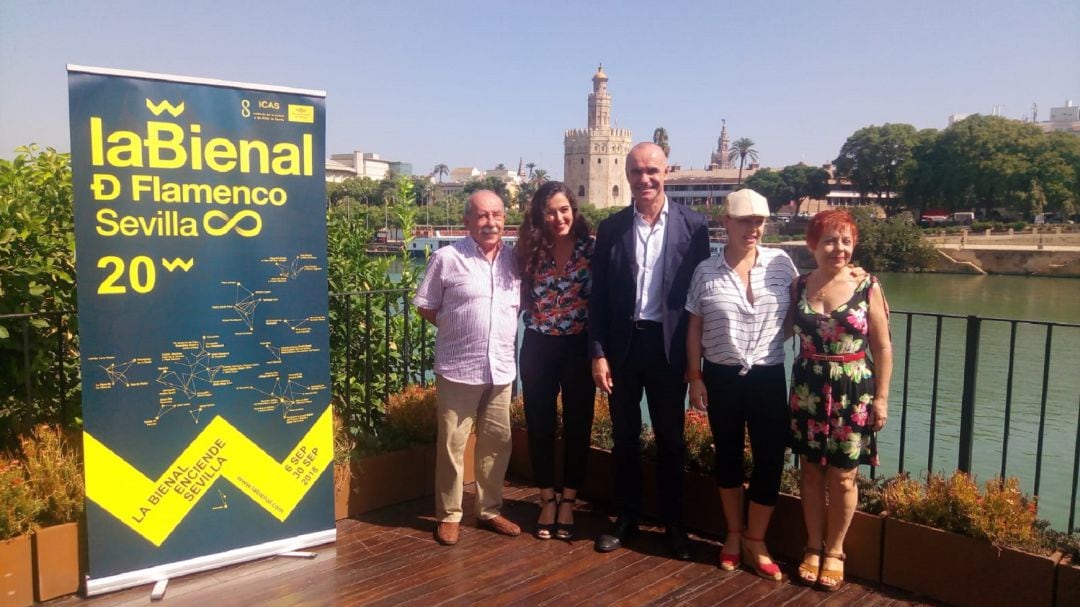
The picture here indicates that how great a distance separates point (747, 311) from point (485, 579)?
1.46 metres

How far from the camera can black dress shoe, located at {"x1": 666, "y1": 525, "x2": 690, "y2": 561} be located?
3.14 metres

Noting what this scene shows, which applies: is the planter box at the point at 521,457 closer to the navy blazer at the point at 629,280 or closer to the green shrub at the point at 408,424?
the green shrub at the point at 408,424

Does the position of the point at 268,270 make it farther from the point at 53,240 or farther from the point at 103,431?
the point at 53,240

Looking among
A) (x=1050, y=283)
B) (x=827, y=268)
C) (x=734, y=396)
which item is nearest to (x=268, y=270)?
(x=734, y=396)

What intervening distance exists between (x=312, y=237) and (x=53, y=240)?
1.42 meters

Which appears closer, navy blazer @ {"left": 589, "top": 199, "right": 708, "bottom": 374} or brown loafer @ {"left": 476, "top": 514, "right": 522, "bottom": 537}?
navy blazer @ {"left": 589, "top": 199, "right": 708, "bottom": 374}

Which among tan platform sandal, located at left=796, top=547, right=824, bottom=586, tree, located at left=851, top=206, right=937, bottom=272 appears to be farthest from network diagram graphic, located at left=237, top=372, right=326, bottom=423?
tree, located at left=851, top=206, right=937, bottom=272

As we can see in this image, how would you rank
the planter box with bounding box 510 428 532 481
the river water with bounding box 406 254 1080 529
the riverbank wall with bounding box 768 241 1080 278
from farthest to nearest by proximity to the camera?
the riverbank wall with bounding box 768 241 1080 278 < the river water with bounding box 406 254 1080 529 < the planter box with bounding box 510 428 532 481

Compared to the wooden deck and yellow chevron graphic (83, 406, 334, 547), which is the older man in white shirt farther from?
yellow chevron graphic (83, 406, 334, 547)

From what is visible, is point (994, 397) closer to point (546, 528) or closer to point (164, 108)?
point (546, 528)

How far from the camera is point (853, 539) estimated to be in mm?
2988

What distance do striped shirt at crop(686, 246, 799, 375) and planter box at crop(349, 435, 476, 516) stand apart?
58.6 inches

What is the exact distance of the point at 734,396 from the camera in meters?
2.93

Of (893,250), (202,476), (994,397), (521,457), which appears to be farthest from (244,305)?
(893,250)
